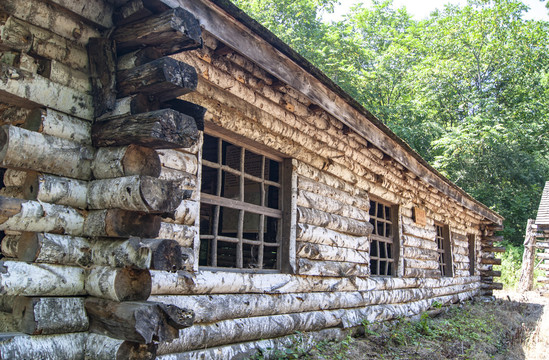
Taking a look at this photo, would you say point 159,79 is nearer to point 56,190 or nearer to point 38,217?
point 56,190

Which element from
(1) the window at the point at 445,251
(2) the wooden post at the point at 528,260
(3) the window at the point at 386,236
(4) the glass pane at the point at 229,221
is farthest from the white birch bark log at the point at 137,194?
(2) the wooden post at the point at 528,260

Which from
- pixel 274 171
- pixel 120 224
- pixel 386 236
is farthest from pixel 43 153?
pixel 386 236

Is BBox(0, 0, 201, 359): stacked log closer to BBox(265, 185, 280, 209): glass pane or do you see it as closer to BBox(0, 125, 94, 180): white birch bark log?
BBox(0, 125, 94, 180): white birch bark log

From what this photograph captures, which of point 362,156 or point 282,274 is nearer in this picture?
point 282,274

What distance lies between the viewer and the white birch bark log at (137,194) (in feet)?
10.1

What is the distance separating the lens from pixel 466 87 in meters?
26.4

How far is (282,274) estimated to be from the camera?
18.3 ft

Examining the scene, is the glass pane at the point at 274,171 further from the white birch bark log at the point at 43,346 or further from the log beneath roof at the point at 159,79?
the white birch bark log at the point at 43,346

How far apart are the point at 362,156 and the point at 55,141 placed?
5.25 m

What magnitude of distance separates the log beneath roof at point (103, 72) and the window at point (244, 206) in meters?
1.54

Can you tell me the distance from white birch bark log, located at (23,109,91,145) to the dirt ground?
343cm

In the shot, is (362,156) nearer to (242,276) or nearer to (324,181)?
(324,181)

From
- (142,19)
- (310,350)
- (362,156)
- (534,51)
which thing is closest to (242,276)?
(310,350)

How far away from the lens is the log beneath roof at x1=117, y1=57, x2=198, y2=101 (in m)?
3.18
